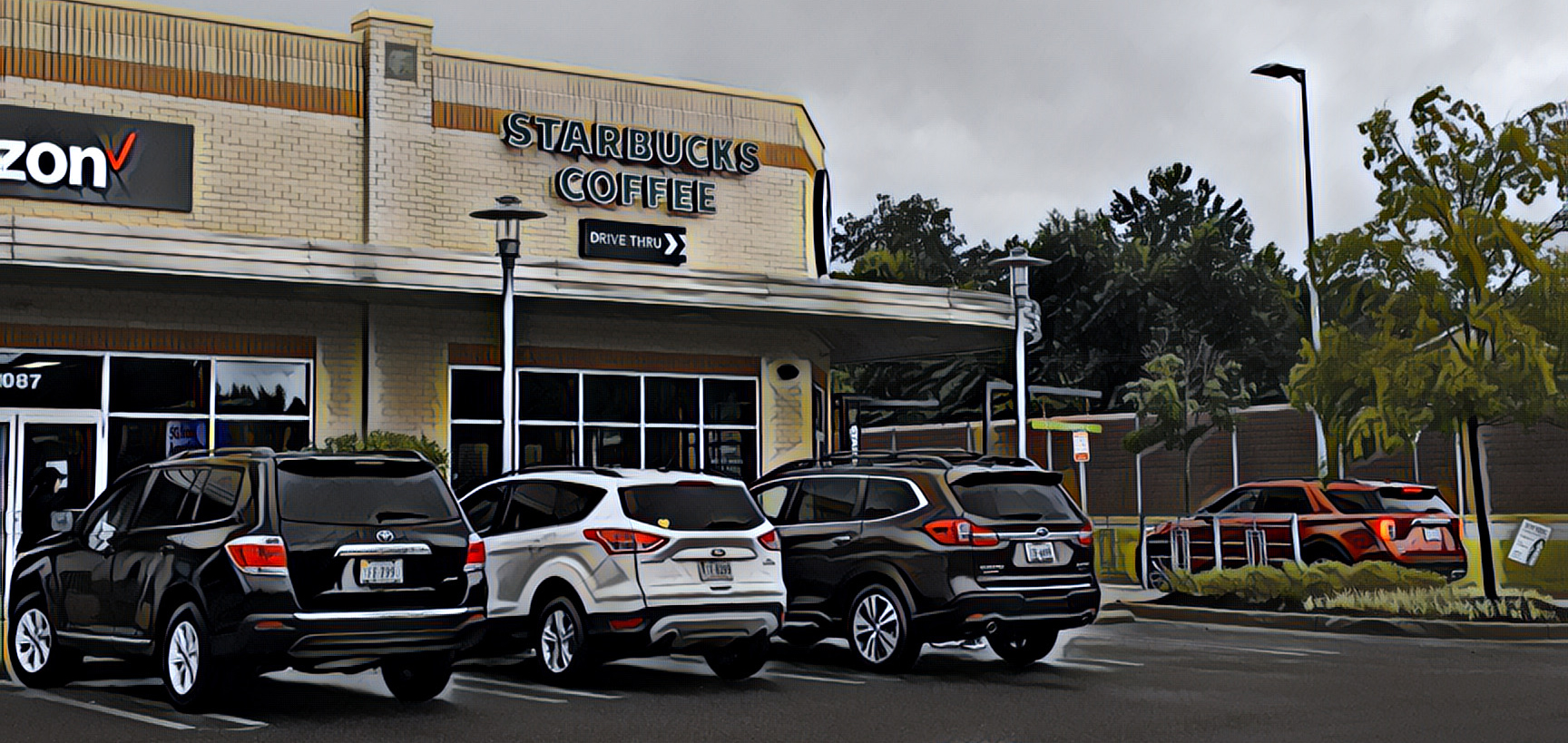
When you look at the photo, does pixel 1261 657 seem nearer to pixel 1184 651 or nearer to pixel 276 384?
pixel 1184 651

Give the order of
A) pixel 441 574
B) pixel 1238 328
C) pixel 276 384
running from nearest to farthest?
1. pixel 441 574
2. pixel 276 384
3. pixel 1238 328

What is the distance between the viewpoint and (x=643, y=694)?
1238cm

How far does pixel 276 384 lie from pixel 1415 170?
13.8 metres

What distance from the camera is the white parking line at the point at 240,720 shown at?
10641 mm

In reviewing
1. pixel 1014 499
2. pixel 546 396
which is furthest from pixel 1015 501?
pixel 546 396

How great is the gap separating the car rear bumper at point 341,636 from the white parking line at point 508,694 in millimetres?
904

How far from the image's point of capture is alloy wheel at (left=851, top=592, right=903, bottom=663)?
13805 millimetres

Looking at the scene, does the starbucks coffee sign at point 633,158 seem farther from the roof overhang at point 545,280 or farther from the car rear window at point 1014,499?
the car rear window at point 1014,499

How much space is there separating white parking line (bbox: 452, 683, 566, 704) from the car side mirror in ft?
9.89

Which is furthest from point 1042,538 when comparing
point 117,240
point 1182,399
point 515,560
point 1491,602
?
point 1182,399

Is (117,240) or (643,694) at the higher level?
(117,240)

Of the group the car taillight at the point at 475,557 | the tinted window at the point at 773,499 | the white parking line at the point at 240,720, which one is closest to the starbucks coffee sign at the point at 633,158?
the tinted window at the point at 773,499

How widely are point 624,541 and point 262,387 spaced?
980cm

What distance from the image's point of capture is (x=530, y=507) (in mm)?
13453
